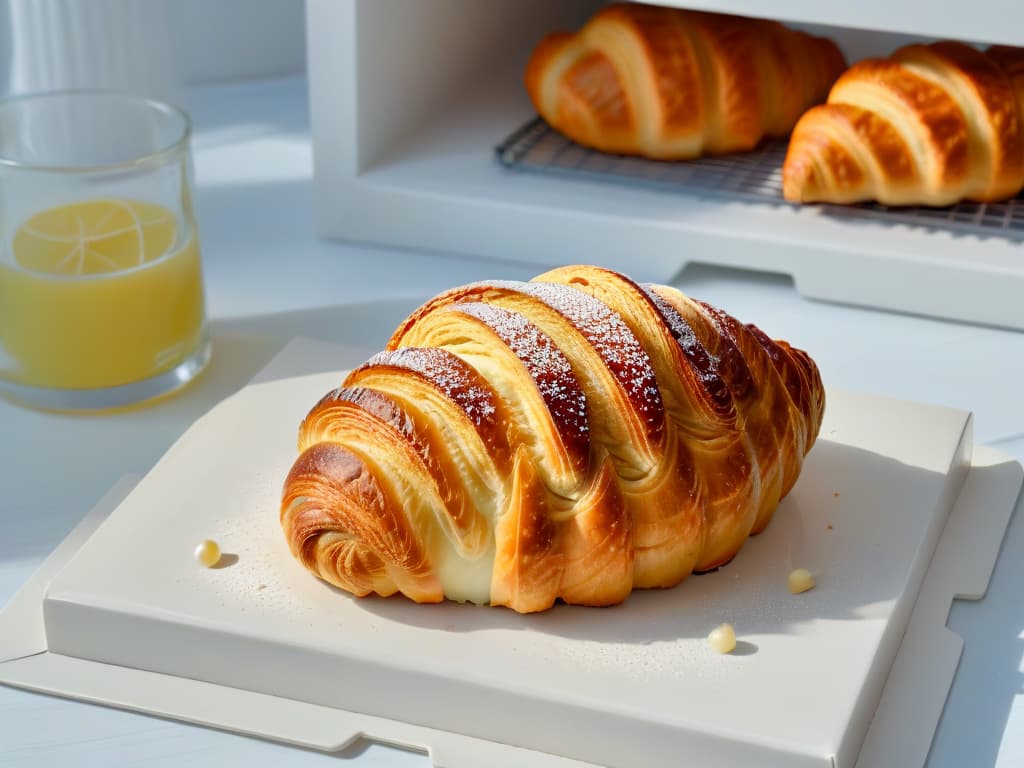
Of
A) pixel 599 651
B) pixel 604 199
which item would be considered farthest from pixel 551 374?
pixel 604 199

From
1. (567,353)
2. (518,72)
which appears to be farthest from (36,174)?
(518,72)

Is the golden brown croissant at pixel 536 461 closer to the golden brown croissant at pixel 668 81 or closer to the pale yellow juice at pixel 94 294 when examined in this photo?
the pale yellow juice at pixel 94 294

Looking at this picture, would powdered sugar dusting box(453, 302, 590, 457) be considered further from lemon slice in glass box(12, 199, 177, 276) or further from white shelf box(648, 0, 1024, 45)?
white shelf box(648, 0, 1024, 45)

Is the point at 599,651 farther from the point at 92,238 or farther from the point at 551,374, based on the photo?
the point at 92,238

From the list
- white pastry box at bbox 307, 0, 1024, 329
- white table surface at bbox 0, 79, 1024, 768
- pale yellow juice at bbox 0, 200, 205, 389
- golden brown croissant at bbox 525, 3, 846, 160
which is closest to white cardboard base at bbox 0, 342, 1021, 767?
white table surface at bbox 0, 79, 1024, 768

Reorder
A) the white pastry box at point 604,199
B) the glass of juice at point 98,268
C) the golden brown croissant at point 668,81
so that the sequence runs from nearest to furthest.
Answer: the glass of juice at point 98,268 < the white pastry box at point 604,199 < the golden brown croissant at point 668,81

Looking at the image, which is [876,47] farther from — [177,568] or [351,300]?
[177,568]

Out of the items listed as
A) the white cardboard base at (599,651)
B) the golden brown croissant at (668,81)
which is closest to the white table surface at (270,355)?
the white cardboard base at (599,651)
